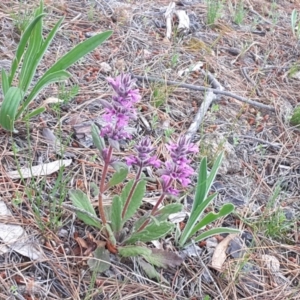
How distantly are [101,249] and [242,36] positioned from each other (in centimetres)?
195

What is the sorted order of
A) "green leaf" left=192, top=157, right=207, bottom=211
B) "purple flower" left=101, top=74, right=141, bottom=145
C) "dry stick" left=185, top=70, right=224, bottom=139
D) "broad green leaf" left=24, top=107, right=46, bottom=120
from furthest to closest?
1. "dry stick" left=185, top=70, right=224, bottom=139
2. "broad green leaf" left=24, top=107, right=46, bottom=120
3. "green leaf" left=192, top=157, right=207, bottom=211
4. "purple flower" left=101, top=74, right=141, bottom=145

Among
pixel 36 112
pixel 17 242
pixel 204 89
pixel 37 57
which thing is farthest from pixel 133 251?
pixel 204 89

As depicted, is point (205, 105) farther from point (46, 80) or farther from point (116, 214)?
point (116, 214)

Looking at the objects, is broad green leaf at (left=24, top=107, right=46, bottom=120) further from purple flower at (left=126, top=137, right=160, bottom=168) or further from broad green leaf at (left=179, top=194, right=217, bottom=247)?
broad green leaf at (left=179, top=194, right=217, bottom=247)

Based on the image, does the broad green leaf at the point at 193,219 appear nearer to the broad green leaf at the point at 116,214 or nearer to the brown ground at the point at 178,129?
the brown ground at the point at 178,129

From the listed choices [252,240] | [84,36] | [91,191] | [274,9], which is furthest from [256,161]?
[274,9]

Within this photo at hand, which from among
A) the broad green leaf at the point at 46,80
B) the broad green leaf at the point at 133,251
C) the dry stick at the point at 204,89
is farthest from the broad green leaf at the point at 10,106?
the dry stick at the point at 204,89

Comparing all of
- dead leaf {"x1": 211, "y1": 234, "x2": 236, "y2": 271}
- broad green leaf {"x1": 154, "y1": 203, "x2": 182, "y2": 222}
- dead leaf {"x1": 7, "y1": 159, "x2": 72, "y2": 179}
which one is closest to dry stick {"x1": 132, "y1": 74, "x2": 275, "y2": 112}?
dead leaf {"x1": 7, "y1": 159, "x2": 72, "y2": 179}

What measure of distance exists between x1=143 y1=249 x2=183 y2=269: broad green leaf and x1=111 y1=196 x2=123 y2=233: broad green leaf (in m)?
0.12

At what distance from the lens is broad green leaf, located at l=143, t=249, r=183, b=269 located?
1.49 m

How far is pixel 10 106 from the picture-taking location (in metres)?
1.72

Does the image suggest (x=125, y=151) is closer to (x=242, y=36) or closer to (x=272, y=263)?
(x=272, y=263)

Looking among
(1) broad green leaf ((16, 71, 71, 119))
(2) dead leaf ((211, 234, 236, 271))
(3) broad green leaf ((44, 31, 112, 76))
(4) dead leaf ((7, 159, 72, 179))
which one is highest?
(3) broad green leaf ((44, 31, 112, 76))

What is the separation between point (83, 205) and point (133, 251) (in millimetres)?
226
